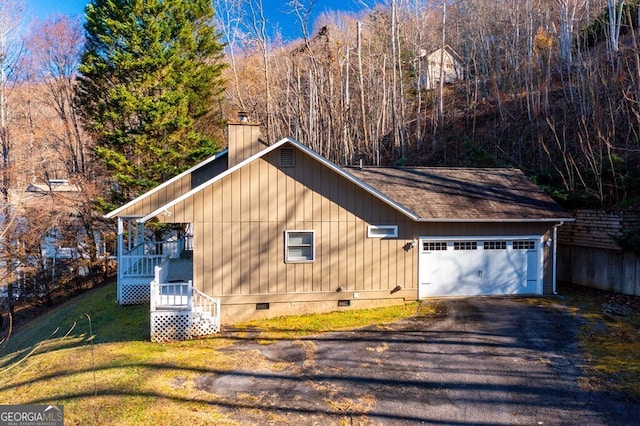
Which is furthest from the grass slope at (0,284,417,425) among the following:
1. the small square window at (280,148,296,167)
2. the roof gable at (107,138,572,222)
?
the small square window at (280,148,296,167)

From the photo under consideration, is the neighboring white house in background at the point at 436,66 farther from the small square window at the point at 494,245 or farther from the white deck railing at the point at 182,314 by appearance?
the white deck railing at the point at 182,314

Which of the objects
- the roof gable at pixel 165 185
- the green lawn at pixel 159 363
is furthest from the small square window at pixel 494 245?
the roof gable at pixel 165 185

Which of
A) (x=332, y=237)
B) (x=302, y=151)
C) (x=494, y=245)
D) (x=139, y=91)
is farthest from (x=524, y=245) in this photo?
(x=139, y=91)

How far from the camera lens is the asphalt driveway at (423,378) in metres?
6.11

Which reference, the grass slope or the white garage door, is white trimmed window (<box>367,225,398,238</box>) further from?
the grass slope

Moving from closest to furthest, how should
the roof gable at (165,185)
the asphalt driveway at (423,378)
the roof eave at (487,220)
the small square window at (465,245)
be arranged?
the asphalt driveway at (423,378), the roof eave at (487,220), the small square window at (465,245), the roof gable at (165,185)

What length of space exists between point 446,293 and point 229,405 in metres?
8.59

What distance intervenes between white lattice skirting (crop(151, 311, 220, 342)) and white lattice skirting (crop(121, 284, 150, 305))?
4.63m

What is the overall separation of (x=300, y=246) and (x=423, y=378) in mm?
5420

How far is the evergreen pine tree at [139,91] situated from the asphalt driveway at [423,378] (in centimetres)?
1369

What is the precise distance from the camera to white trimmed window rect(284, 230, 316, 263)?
1163cm

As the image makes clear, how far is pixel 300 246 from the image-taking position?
38.5 ft

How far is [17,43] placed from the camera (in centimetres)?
2042

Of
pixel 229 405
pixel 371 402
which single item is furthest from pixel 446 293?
pixel 229 405
